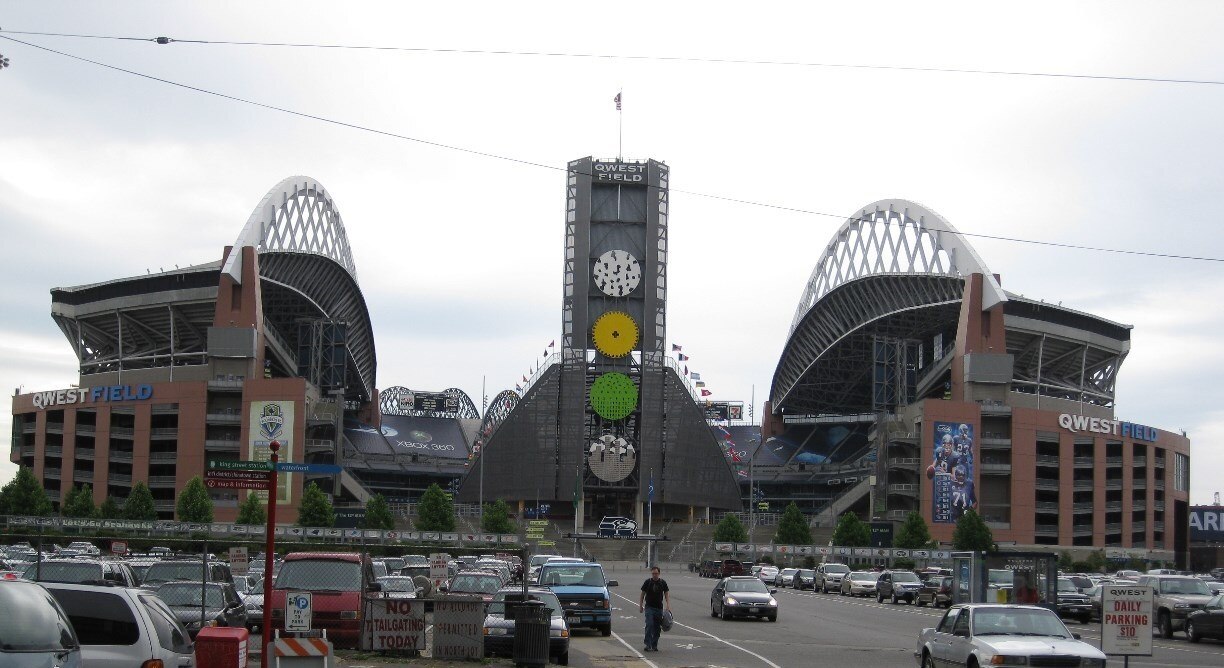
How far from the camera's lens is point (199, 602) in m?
25.5

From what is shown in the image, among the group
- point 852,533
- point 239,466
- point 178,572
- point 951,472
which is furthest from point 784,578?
point 239,466

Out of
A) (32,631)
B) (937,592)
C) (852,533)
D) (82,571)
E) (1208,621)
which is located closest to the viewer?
(32,631)

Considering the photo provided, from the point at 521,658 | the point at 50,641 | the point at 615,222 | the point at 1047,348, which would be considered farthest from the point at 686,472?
the point at 50,641

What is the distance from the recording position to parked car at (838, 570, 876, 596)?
6556 cm

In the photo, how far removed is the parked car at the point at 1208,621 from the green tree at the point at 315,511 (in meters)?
73.9

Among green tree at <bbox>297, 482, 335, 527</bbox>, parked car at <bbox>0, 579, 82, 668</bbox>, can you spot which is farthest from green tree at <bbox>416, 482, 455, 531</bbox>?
parked car at <bbox>0, 579, 82, 668</bbox>

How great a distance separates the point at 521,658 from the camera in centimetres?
2391

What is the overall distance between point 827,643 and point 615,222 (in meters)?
95.3

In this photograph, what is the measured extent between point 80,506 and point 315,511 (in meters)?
17.6

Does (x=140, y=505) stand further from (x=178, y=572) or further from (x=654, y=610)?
(x=654, y=610)

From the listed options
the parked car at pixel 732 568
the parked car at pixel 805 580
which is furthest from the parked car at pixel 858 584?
the parked car at pixel 732 568

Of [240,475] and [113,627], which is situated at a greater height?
[240,475]

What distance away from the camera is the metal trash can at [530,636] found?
78.5ft

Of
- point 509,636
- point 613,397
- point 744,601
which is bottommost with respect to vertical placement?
point 744,601
